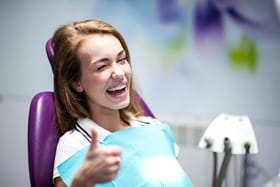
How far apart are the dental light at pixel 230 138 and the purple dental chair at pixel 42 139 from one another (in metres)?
0.74

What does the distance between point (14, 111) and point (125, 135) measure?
1177mm

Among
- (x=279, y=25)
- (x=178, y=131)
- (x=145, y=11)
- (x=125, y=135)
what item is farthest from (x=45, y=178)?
(x=279, y=25)

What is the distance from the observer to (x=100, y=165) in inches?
30.2

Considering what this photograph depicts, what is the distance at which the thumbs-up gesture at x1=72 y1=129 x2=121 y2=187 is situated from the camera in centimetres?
76

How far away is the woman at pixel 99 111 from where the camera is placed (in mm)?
1154

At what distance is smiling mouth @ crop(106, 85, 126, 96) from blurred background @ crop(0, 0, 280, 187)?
0.73 meters

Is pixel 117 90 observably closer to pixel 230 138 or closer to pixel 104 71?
pixel 104 71

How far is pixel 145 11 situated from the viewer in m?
2.00

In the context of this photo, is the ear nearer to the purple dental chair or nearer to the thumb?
the purple dental chair

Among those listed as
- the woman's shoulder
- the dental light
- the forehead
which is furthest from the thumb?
the dental light

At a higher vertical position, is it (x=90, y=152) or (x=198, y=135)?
(x=90, y=152)

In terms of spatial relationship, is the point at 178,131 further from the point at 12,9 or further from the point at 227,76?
the point at 12,9

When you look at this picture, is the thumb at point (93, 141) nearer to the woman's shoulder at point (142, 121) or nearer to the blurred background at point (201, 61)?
the woman's shoulder at point (142, 121)

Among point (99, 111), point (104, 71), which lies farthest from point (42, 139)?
point (104, 71)
